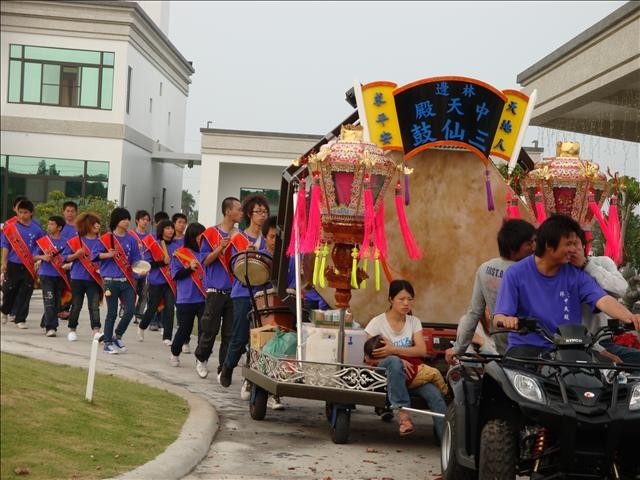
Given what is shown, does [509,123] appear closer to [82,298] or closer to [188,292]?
[188,292]

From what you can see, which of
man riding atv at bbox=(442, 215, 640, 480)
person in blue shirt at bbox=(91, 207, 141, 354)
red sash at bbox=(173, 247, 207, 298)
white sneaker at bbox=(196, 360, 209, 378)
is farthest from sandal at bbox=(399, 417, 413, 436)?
person in blue shirt at bbox=(91, 207, 141, 354)

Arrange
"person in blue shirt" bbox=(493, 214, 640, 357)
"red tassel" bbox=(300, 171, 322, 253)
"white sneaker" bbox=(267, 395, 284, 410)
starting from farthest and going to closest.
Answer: "white sneaker" bbox=(267, 395, 284, 410)
"red tassel" bbox=(300, 171, 322, 253)
"person in blue shirt" bbox=(493, 214, 640, 357)

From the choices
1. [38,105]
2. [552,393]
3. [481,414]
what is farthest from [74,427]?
[552,393]

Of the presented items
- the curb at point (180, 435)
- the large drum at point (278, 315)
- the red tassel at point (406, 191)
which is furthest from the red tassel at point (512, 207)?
the curb at point (180, 435)

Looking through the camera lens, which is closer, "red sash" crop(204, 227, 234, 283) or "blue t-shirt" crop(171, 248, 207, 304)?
"red sash" crop(204, 227, 234, 283)

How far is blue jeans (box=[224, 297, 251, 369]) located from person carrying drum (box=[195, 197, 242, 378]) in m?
0.61

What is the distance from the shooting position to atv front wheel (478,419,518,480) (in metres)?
5.93

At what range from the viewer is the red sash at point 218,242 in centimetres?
1184

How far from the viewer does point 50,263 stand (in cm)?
1483

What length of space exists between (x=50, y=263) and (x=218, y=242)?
3.77 metres

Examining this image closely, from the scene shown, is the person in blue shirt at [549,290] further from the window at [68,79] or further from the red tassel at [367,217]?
the window at [68,79]

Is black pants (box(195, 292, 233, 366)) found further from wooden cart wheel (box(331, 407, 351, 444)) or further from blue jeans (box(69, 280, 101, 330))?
wooden cart wheel (box(331, 407, 351, 444))

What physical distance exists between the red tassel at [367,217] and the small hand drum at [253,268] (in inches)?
75.2

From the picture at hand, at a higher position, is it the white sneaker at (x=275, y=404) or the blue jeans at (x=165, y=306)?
the blue jeans at (x=165, y=306)
